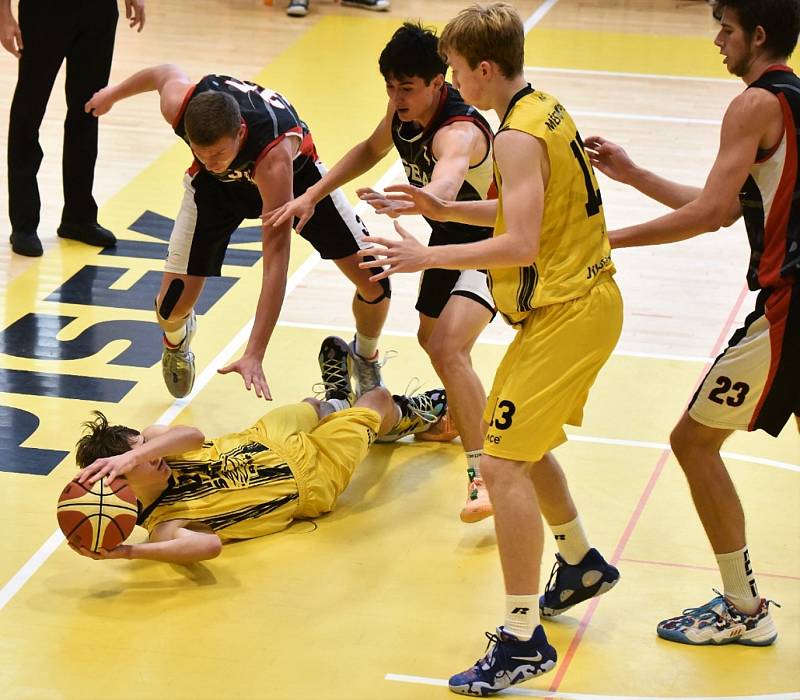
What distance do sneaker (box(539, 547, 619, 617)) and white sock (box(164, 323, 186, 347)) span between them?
2.22 m

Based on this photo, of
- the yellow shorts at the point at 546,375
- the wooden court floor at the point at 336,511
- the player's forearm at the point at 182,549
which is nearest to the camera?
the yellow shorts at the point at 546,375

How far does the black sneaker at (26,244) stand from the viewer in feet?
24.7

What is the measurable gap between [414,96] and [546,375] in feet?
4.78

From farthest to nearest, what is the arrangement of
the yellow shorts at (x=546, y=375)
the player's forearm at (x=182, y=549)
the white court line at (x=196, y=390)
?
the white court line at (x=196, y=390) → the player's forearm at (x=182, y=549) → the yellow shorts at (x=546, y=375)

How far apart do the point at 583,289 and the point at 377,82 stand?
7253mm

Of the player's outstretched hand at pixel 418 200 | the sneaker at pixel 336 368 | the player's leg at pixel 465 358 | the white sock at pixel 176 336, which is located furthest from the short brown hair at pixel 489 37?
the white sock at pixel 176 336

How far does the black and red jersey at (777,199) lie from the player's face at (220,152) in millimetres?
1829

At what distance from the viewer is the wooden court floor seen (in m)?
4.21

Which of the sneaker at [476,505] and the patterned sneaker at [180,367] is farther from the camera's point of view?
the patterned sneaker at [180,367]

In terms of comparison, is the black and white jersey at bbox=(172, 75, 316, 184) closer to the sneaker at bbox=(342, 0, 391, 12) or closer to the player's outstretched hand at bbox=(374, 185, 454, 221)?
the player's outstretched hand at bbox=(374, 185, 454, 221)

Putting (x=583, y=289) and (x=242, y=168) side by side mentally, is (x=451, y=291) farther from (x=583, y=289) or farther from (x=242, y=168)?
(x=583, y=289)

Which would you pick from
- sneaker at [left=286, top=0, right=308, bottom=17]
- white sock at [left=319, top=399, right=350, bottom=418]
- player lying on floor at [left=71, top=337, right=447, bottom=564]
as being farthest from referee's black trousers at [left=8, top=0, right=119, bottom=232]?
sneaker at [left=286, top=0, right=308, bottom=17]

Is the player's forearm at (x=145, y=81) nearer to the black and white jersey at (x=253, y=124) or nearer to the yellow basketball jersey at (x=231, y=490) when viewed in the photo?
the black and white jersey at (x=253, y=124)

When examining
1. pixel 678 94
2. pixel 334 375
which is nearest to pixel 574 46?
pixel 678 94
